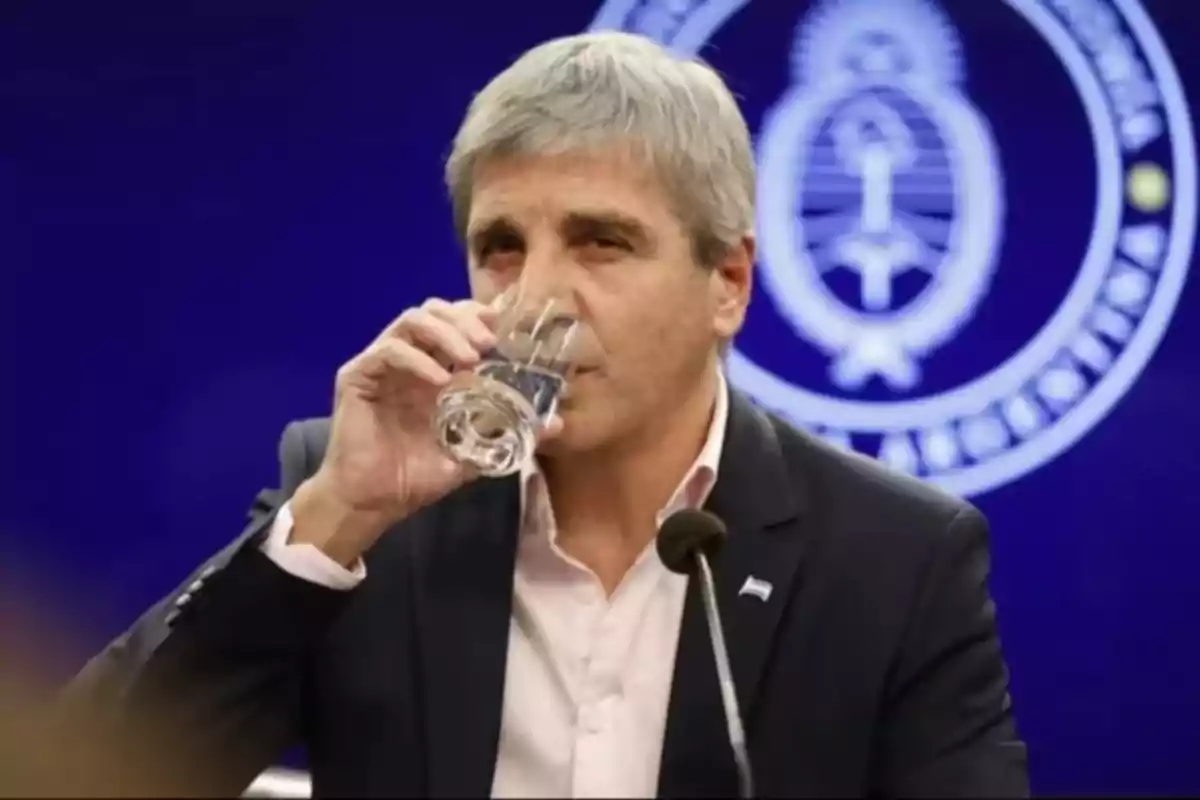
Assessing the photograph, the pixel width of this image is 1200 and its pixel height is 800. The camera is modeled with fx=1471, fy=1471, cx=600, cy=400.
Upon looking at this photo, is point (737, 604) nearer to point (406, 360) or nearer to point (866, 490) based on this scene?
point (866, 490)

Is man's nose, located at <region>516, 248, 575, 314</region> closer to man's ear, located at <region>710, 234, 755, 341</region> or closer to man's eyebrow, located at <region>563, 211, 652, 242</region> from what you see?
man's eyebrow, located at <region>563, 211, 652, 242</region>

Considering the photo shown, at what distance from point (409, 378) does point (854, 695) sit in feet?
1.73

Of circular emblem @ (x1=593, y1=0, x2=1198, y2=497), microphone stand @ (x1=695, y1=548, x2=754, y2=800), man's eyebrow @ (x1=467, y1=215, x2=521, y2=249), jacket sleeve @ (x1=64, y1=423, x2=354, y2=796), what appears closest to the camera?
microphone stand @ (x1=695, y1=548, x2=754, y2=800)

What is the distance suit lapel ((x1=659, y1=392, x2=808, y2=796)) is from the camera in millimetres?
1345

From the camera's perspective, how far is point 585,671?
1.45 meters

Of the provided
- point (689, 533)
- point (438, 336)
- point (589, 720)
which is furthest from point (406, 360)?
point (589, 720)

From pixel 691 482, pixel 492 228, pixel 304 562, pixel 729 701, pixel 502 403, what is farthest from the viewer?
pixel 691 482

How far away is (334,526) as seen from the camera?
1.36 m

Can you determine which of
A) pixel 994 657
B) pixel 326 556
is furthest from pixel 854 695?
pixel 326 556

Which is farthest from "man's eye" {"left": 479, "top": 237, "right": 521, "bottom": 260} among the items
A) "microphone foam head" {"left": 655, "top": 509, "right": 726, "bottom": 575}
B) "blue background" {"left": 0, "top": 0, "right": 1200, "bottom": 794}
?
"blue background" {"left": 0, "top": 0, "right": 1200, "bottom": 794}

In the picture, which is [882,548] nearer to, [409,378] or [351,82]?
[409,378]

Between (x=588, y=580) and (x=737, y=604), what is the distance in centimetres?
16

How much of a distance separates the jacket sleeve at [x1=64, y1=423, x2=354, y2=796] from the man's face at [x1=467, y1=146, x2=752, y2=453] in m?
0.31

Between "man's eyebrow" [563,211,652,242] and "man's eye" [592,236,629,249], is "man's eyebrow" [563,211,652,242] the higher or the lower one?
the higher one
